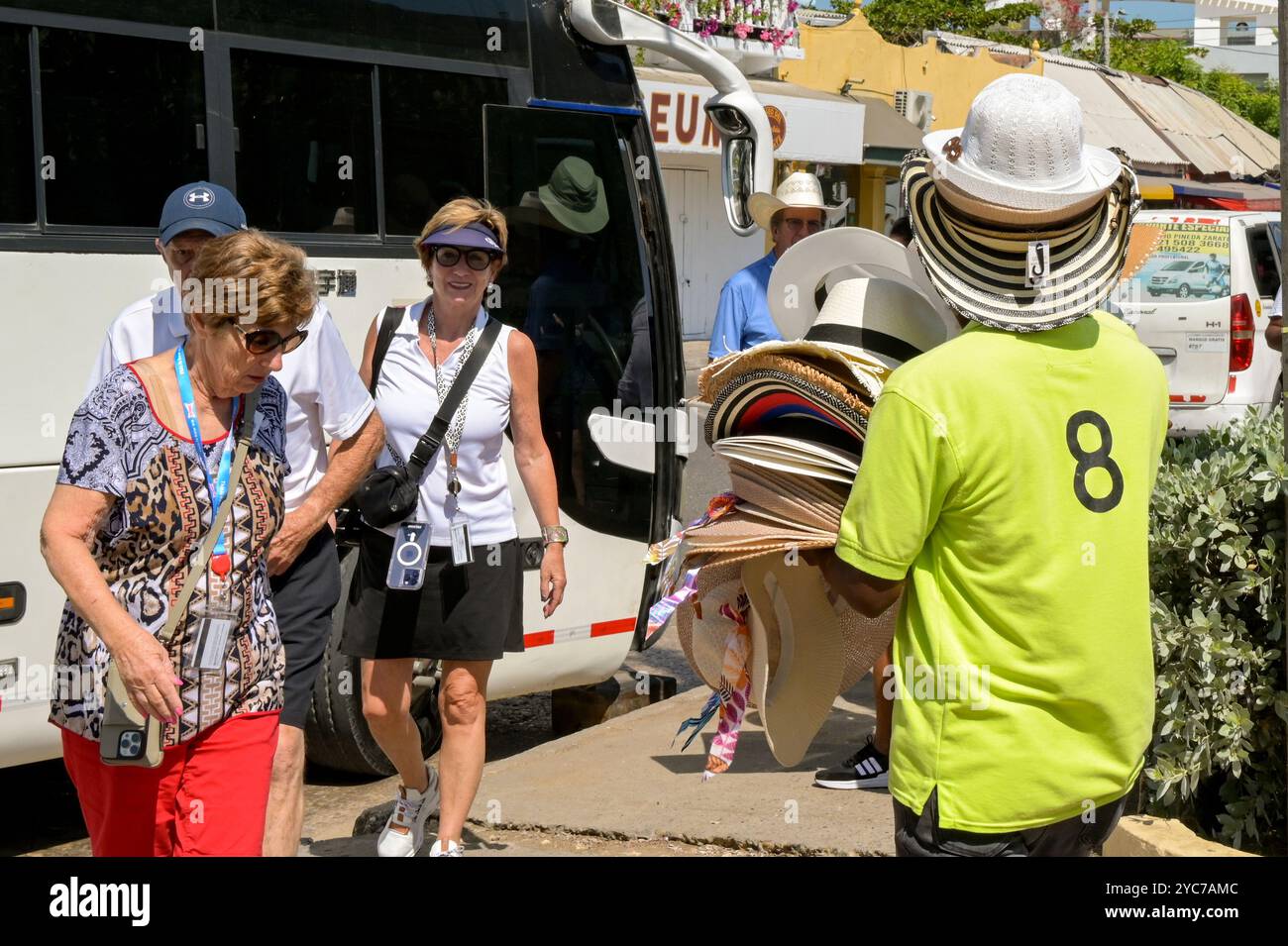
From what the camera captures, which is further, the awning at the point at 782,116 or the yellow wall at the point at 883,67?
the yellow wall at the point at 883,67

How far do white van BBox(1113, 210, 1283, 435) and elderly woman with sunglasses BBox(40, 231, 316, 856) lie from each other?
1037cm

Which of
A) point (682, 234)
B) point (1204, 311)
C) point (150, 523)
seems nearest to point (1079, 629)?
point (150, 523)

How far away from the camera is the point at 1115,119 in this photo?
3434 cm

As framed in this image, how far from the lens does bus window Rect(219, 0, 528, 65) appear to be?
5.37m

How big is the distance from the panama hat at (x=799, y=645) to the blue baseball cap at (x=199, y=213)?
75.9 inches

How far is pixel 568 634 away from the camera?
20.7 ft

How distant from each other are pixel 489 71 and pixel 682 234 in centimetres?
2055

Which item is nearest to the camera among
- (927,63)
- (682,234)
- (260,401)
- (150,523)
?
(150,523)

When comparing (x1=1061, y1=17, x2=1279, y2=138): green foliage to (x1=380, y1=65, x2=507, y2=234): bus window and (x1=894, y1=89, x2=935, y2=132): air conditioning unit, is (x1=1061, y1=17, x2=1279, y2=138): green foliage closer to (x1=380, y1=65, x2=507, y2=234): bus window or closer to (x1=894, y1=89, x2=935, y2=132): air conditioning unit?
(x1=894, y1=89, x2=935, y2=132): air conditioning unit

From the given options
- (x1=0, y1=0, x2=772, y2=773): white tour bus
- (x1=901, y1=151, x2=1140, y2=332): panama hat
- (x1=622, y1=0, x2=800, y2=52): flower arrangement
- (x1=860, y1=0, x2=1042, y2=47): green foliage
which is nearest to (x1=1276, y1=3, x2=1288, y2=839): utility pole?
(x1=901, y1=151, x2=1140, y2=332): panama hat

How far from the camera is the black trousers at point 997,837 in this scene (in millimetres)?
2568

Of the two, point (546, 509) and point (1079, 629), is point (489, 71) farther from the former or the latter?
point (1079, 629)

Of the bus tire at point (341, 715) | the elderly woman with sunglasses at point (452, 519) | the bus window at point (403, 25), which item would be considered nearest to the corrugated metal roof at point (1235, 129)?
the bus window at point (403, 25)

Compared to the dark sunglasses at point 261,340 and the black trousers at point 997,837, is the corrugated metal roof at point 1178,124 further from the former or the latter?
the black trousers at point 997,837
